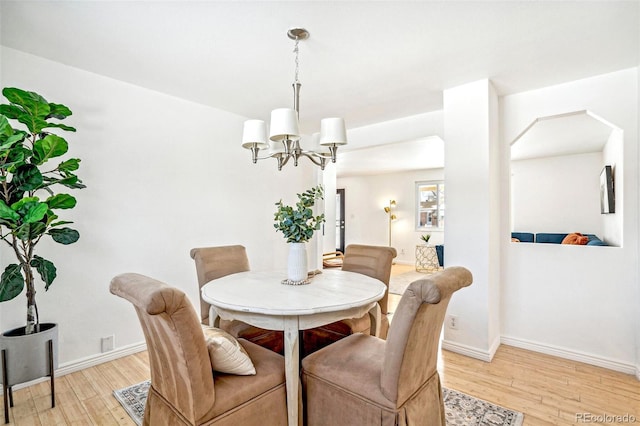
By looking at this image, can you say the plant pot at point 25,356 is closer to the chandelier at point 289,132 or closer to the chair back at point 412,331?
the chandelier at point 289,132

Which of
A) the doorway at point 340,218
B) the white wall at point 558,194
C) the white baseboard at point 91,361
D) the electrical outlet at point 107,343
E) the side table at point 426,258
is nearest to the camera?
the white baseboard at point 91,361

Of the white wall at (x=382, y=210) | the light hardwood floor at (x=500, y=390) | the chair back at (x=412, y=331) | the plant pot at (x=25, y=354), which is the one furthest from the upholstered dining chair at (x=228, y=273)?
the white wall at (x=382, y=210)

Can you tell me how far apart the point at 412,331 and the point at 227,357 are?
2.65 ft

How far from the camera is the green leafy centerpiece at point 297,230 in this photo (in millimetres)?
2006

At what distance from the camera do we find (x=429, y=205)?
24.9 ft

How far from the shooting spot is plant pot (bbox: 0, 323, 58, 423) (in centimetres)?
190

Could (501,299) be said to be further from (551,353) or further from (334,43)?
(334,43)

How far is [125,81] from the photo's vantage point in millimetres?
2791

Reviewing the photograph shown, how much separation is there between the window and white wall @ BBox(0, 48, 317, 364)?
5068mm

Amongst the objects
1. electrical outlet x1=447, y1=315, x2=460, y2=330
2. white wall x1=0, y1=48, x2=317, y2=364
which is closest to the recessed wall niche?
electrical outlet x1=447, y1=315, x2=460, y2=330

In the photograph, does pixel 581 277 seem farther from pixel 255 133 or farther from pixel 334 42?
pixel 255 133

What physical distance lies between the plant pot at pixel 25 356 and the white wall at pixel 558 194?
7.14m

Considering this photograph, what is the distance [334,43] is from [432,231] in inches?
241

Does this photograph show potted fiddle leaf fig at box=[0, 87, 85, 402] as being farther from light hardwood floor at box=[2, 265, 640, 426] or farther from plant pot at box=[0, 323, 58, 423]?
light hardwood floor at box=[2, 265, 640, 426]
